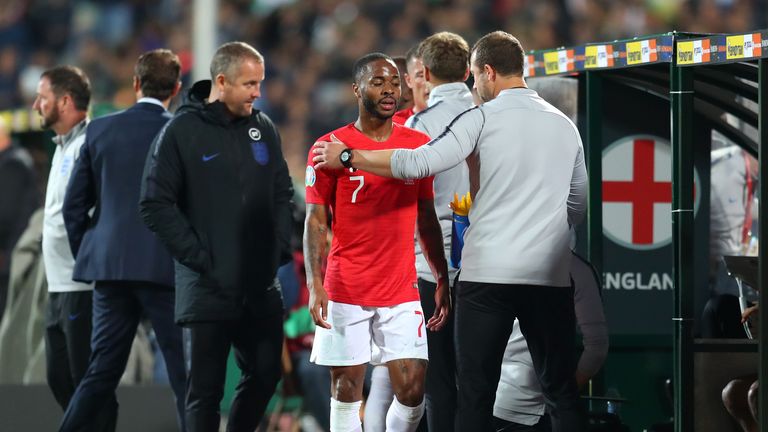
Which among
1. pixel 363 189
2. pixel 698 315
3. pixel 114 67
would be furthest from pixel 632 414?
pixel 114 67

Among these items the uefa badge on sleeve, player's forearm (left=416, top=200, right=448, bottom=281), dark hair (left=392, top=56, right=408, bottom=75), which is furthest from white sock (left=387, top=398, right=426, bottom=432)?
dark hair (left=392, top=56, right=408, bottom=75)

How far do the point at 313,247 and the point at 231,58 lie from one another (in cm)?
95

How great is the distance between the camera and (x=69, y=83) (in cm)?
731

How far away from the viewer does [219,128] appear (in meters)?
5.93

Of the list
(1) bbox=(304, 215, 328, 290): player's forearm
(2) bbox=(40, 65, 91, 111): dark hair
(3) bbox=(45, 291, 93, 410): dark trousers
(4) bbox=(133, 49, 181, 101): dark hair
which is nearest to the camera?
(1) bbox=(304, 215, 328, 290): player's forearm

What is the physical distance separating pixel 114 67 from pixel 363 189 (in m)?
12.1

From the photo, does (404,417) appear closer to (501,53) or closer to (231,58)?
(501,53)

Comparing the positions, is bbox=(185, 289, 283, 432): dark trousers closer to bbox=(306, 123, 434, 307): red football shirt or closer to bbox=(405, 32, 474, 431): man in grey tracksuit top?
bbox=(306, 123, 434, 307): red football shirt

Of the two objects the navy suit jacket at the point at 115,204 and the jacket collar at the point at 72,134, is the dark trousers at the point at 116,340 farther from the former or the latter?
the jacket collar at the point at 72,134

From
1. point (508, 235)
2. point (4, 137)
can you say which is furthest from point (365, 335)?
point (4, 137)

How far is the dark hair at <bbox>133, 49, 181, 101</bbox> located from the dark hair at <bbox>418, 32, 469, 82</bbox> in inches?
51.3

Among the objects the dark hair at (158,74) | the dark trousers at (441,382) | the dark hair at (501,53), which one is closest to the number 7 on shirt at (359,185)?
the dark hair at (501,53)

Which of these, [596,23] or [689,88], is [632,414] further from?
[596,23]

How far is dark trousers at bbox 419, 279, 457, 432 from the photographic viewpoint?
6.09 metres
